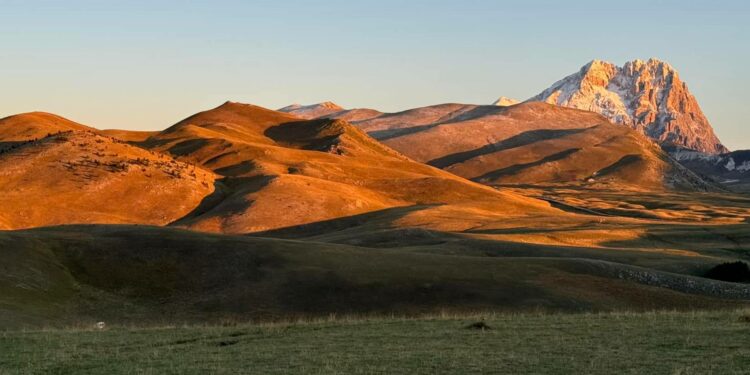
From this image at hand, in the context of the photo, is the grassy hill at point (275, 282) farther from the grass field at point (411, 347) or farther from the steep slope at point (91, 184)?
the steep slope at point (91, 184)

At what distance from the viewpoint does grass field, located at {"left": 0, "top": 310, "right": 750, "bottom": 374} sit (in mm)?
27906

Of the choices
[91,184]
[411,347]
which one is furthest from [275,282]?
[91,184]

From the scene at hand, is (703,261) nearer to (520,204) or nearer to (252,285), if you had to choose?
(252,285)

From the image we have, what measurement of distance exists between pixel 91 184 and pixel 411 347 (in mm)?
131609

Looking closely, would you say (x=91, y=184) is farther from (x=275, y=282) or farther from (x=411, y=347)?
(x=411, y=347)

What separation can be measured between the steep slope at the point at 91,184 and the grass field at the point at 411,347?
3829 inches

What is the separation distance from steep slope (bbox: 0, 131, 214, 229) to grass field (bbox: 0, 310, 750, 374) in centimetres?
9725

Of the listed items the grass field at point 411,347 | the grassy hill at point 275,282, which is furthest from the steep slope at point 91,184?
the grass field at point 411,347

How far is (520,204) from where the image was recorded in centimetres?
18150

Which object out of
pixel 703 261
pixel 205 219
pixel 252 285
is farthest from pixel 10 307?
pixel 205 219

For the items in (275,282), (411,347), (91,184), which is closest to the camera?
(411,347)

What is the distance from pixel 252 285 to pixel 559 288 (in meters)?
21.7

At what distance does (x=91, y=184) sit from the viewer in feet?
500

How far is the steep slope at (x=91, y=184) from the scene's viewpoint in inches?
5404
